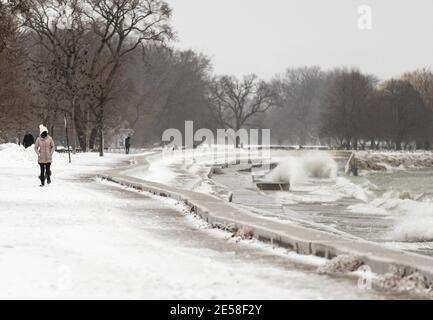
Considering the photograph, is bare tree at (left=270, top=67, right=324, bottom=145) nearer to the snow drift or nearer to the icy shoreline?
the icy shoreline

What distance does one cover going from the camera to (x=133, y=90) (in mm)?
58906

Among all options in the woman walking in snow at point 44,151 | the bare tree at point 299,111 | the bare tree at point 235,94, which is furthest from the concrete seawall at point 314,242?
the bare tree at point 299,111

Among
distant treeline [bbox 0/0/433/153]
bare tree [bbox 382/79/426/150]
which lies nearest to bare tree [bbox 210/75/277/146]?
distant treeline [bbox 0/0/433/153]

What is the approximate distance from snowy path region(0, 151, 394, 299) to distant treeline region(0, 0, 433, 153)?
26403mm

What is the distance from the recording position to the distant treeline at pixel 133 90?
46062 mm

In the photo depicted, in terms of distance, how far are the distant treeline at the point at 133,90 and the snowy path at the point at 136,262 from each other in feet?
86.6

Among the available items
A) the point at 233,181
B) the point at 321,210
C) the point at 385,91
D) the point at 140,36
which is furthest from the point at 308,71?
the point at 321,210

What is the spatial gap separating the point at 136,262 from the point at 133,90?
51.3 meters

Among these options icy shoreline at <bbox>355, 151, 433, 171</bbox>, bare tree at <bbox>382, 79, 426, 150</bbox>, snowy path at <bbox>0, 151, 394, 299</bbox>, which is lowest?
icy shoreline at <bbox>355, 151, 433, 171</bbox>

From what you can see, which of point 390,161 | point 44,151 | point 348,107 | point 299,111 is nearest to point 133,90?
point 390,161

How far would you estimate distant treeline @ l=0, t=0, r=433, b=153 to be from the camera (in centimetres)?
4606

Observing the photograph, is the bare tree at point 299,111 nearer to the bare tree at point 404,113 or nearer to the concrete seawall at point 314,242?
the bare tree at point 404,113
